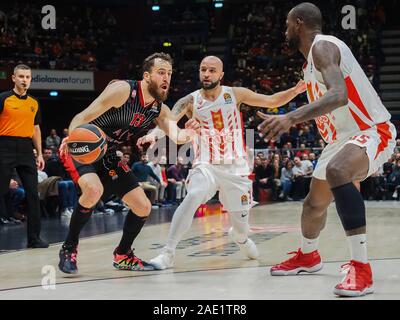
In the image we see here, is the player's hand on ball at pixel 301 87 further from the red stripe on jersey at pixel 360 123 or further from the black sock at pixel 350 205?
the black sock at pixel 350 205

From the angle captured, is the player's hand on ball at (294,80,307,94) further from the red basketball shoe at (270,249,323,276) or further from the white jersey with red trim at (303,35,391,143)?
the red basketball shoe at (270,249,323,276)

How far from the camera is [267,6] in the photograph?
25312 mm

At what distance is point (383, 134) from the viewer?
14.8ft

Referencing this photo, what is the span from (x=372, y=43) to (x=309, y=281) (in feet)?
64.2

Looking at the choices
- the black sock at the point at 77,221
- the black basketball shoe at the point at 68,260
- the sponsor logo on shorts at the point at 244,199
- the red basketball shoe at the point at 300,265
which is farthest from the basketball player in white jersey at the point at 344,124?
the black basketball shoe at the point at 68,260

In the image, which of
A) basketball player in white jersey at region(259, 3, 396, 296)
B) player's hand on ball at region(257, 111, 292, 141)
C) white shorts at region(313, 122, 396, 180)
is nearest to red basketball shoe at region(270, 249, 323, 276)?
basketball player in white jersey at region(259, 3, 396, 296)

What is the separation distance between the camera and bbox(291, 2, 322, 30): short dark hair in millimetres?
4594

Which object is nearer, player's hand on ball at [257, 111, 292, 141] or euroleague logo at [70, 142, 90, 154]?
player's hand on ball at [257, 111, 292, 141]

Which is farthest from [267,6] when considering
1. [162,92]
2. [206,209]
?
[162,92]

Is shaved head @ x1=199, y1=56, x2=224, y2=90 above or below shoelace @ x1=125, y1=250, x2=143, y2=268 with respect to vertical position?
above

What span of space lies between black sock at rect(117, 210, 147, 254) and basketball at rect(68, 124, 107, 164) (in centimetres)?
72

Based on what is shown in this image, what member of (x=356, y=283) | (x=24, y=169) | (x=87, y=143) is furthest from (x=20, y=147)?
(x=356, y=283)

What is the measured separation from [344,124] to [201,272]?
5.37 feet

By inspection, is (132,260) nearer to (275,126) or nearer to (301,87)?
(301,87)
